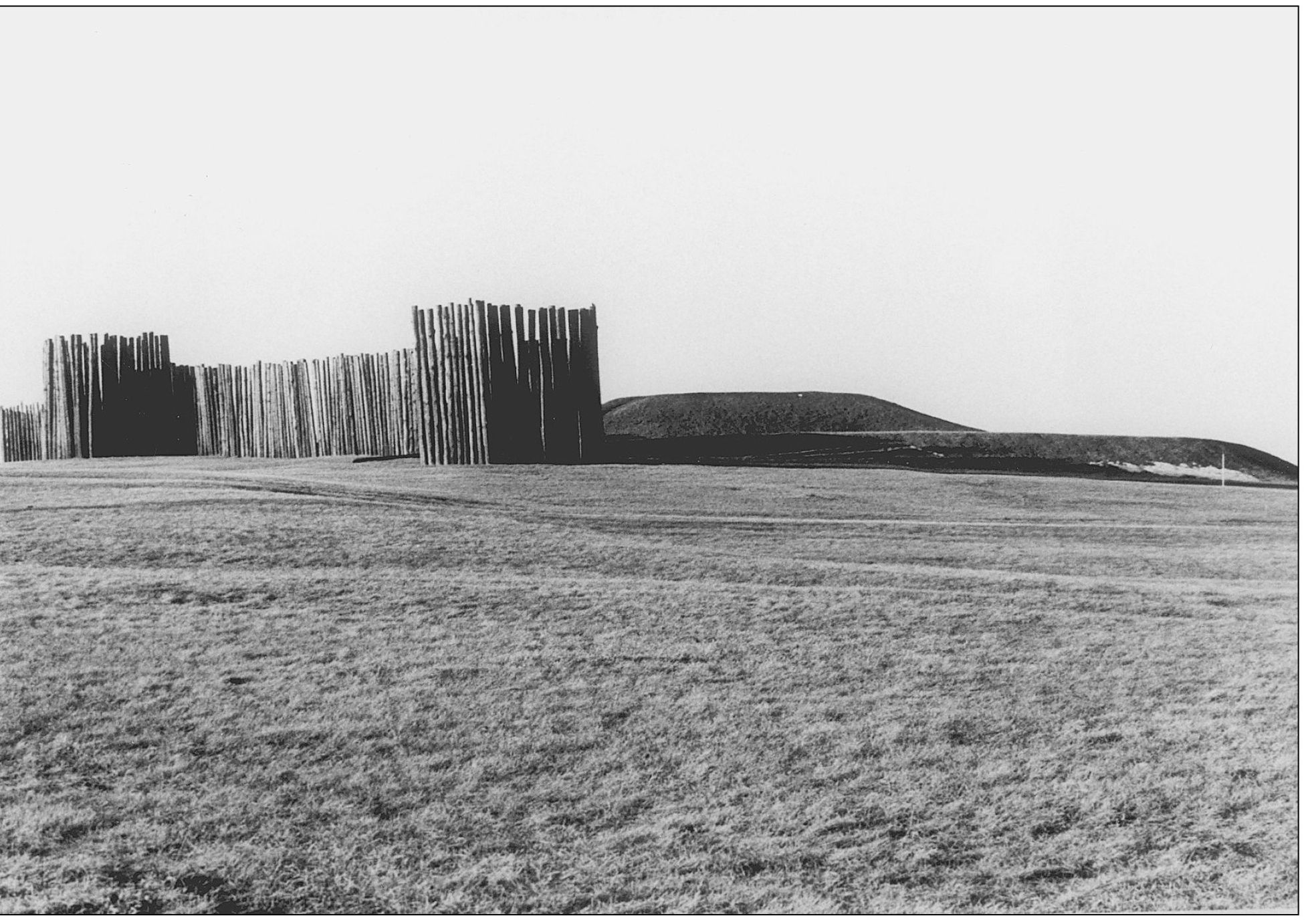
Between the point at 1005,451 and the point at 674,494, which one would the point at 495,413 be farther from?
the point at 1005,451

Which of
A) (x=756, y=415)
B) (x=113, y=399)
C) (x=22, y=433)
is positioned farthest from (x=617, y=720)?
(x=756, y=415)

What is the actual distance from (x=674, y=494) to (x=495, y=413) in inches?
101

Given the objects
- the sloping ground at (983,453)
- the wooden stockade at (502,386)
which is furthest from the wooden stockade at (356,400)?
the sloping ground at (983,453)

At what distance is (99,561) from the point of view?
18.0ft

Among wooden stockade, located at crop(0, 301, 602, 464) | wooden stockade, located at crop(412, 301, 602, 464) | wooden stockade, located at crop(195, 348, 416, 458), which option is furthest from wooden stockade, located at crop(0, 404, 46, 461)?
wooden stockade, located at crop(412, 301, 602, 464)

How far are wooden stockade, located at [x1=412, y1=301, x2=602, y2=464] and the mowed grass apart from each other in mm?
3843

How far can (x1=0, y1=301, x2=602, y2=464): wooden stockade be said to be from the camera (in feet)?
34.3

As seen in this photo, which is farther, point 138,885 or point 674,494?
point 674,494

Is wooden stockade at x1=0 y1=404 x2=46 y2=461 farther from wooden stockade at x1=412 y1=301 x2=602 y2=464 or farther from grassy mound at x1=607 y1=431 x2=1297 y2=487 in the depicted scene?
grassy mound at x1=607 y1=431 x2=1297 y2=487

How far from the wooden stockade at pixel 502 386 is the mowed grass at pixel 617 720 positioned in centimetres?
384

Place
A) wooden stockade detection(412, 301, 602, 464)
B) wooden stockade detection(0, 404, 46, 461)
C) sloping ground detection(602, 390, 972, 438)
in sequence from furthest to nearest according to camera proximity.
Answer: sloping ground detection(602, 390, 972, 438) < wooden stockade detection(0, 404, 46, 461) < wooden stockade detection(412, 301, 602, 464)

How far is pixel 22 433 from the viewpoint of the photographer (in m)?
15.1

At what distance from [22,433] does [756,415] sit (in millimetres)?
10355

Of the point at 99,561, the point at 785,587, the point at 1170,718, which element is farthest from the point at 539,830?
the point at 99,561
